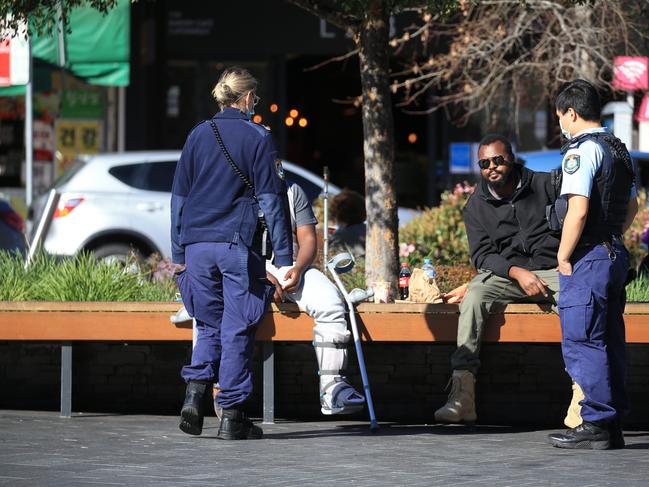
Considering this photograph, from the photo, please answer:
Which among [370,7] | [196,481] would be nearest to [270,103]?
[370,7]

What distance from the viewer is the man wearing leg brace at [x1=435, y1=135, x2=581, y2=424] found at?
8.23 m

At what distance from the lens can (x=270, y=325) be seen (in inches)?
338

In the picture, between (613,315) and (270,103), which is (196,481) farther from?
(270,103)

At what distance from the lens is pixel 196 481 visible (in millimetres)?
6375

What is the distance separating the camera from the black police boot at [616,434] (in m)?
7.52

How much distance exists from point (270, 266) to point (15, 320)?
A: 166 cm

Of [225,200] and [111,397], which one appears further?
[111,397]

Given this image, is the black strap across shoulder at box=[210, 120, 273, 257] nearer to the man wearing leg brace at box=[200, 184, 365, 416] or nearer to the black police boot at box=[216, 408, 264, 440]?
the man wearing leg brace at box=[200, 184, 365, 416]

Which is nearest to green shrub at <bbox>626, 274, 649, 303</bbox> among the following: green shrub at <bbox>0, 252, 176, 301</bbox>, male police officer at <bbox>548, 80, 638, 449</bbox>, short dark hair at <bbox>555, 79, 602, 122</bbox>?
male police officer at <bbox>548, 80, 638, 449</bbox>

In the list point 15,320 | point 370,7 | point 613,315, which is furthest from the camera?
point 370,7

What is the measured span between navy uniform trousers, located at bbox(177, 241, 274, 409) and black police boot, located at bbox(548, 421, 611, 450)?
165 cm

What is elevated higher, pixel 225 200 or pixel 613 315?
pixel 225 200

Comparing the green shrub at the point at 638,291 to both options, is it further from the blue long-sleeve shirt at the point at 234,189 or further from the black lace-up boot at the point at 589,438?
the blue long-sleeve shirt at the point at 234,189

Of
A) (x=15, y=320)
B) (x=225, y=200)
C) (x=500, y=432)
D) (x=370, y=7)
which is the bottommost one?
(x=500, y=432)
